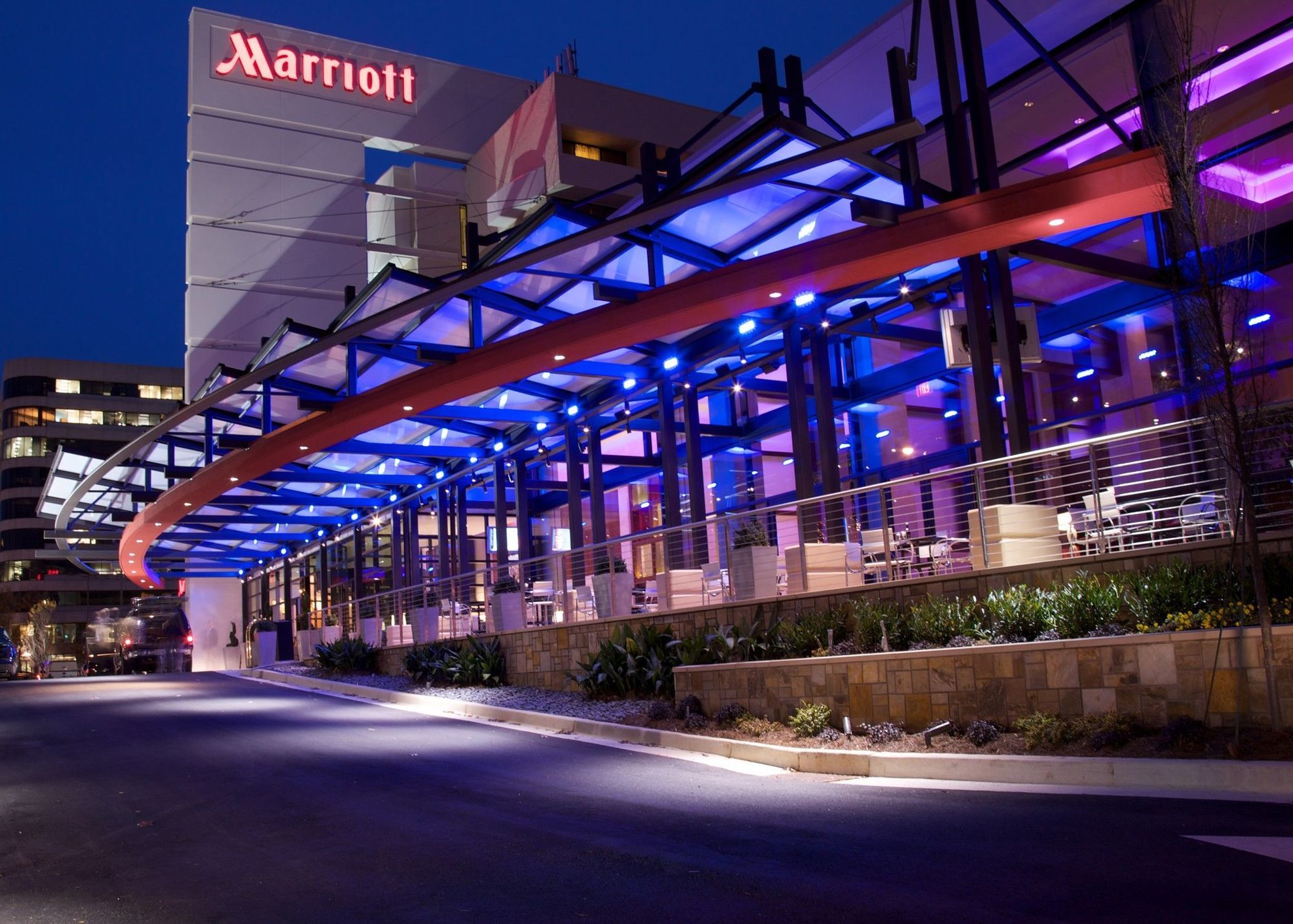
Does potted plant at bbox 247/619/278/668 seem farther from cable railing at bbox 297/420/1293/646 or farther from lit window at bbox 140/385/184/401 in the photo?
lit window at bbox 140/385/184/401

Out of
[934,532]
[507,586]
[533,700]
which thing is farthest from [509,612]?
[934,532]

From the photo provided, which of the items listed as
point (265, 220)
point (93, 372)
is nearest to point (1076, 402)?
point (265, 220)

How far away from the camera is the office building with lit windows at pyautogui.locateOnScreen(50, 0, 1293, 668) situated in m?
13.9

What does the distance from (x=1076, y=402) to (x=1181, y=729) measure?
12.1m

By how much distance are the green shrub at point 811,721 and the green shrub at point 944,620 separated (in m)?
1.21

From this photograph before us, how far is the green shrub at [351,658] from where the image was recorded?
1027 inches

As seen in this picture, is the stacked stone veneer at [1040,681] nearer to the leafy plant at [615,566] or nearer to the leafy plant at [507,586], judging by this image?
the leafy plant at [615,566]

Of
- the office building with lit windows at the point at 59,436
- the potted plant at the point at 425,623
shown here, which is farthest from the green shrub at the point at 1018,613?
the office building with lit windows at the point at 59,436

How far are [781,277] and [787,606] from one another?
4.86m

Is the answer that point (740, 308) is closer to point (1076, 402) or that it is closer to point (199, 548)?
point (1076, 402)

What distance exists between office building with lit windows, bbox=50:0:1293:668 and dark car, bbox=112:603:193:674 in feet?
23.2

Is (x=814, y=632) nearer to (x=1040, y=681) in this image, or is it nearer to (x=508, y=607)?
(x=1040, y=681)

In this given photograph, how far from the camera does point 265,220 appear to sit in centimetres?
4509

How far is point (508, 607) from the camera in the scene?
67.5 ft
